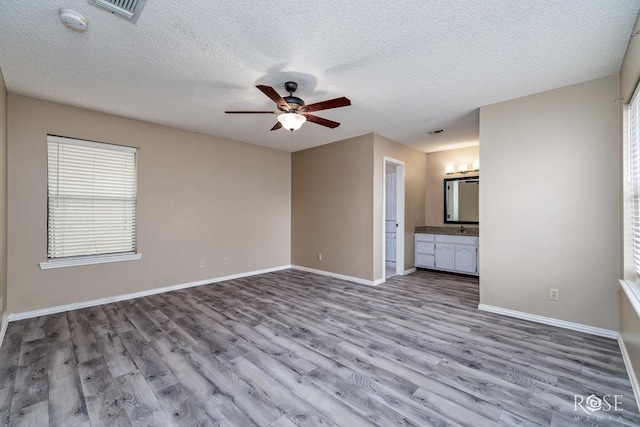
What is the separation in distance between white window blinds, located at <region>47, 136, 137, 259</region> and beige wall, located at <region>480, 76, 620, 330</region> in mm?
4822

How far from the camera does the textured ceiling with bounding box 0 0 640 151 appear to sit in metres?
1.87

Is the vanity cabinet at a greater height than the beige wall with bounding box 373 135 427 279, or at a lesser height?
lesser

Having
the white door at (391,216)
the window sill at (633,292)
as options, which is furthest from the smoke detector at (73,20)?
the white door at (391,216)

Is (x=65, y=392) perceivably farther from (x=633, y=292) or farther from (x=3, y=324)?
(x=633, y=292)

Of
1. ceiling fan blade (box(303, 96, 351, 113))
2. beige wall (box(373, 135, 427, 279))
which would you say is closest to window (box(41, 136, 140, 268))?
ceiling fan blade (box(303, 96, 351, 113))

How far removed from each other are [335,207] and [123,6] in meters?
3.99

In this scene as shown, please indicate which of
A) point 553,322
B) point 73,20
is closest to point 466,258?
point 553,322

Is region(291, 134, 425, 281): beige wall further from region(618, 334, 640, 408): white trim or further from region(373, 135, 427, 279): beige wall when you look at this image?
region(618, 334, 640, 408): white trim

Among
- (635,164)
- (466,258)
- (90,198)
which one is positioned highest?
(635,164)

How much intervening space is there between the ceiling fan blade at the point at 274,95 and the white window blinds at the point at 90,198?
8.92ft

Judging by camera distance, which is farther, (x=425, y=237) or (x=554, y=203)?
(x=425, y=237)

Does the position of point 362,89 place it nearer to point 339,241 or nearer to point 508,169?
point 508,169

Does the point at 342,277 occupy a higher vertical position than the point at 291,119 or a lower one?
lower

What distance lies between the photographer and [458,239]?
530cm
